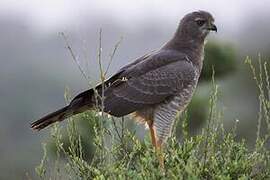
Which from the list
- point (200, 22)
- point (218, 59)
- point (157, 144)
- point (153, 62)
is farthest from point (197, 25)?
point (218, 59)

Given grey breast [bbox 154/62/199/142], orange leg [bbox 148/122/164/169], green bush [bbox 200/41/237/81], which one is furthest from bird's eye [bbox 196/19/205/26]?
green bush [bbox 200/41/237/81]

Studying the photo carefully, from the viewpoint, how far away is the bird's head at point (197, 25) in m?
7.89

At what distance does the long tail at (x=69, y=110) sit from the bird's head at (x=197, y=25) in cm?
123

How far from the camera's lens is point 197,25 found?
797 centimetres

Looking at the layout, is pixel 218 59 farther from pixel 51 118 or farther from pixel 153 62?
pixel 51 118

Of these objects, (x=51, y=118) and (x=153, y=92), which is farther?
(x=153, y=92)

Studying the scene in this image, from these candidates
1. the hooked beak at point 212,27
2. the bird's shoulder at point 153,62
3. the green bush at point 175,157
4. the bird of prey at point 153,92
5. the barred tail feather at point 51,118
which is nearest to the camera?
the green bush at point 175,157

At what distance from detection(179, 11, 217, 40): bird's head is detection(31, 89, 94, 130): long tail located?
1.23 m

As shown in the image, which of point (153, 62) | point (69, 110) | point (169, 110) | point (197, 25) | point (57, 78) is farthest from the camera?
point (57, 78)

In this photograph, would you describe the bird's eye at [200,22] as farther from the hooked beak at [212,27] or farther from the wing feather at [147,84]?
the wing feather at [147,84]

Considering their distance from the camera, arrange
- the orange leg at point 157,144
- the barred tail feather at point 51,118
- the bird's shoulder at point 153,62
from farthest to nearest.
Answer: the bird's shoulder at point 153,62 → the barred tail feather at point 51,118 → the orange leg at point 157,144

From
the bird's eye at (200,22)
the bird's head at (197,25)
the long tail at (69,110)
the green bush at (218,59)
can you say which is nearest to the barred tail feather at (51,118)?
the long tail at (69,110)

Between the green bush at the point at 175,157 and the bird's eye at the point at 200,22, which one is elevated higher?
the bird's eye at the point at 200,22

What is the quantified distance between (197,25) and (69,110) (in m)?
1.59
